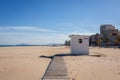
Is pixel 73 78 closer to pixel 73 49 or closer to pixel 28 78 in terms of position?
pixel 28 78

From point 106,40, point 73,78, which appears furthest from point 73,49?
point 106,40

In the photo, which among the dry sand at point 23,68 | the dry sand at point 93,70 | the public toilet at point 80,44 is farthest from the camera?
the public toilet at point 80,44

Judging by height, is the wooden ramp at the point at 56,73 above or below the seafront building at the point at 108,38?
below

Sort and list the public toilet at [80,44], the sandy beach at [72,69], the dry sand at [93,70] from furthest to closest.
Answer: the public toilet at [80,44], the sandy beach at [72,69], the dry sand at [93,70]

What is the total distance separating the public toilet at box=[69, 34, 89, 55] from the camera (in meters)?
20.2

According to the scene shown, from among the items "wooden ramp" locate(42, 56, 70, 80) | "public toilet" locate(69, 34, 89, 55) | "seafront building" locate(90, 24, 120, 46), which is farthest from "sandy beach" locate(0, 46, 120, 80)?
"seafront building" locate(90, 24, 120, 46)

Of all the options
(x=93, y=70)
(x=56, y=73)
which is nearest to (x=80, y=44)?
(x=93, y=70)

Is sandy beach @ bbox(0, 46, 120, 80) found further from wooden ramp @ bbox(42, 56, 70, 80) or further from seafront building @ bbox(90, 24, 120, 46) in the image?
seafront building @ bbox(90, 24, 120, 46)

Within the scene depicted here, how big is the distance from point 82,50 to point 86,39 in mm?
1449

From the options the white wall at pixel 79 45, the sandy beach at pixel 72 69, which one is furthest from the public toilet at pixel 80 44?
the sandy beach at pixel 72 69

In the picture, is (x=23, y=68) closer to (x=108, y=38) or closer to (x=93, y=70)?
(x=93, y=70)

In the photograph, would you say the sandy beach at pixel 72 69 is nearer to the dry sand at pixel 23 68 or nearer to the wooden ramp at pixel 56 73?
the dry sand at pixel 23 68

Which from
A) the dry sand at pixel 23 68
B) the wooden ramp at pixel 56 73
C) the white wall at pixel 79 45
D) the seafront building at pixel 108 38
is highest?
the seafront building at pixel 108 38

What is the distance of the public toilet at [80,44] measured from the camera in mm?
20234
